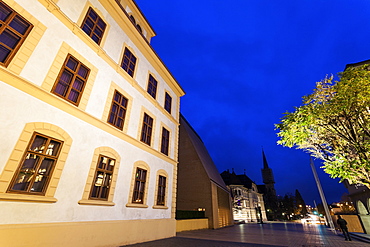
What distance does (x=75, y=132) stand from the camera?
309 inches

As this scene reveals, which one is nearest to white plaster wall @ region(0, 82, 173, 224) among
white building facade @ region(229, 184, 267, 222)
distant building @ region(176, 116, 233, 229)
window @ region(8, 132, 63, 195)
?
window @ region(8, 132, 63, 195)

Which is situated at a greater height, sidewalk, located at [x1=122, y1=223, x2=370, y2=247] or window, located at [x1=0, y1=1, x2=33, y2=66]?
window, located at [x1=0, y1=1, x2=33, y2=66]

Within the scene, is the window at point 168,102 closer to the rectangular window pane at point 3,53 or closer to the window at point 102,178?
the window at point 102,178

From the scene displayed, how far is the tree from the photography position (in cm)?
890

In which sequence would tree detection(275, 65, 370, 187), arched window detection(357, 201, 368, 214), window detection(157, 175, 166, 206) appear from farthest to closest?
1. arched window detection(357, 201, 368, 214)
2. window detection(157, 175, 166, 206)
3. tree detection(275, 65, 370, 187)

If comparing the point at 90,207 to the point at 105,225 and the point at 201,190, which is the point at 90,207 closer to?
the point at 105,225

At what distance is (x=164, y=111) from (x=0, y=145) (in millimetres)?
10901

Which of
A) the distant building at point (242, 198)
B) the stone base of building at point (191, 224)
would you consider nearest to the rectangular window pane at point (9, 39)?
the stone base of building at point (191, 224)

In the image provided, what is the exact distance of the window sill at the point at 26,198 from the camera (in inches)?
213

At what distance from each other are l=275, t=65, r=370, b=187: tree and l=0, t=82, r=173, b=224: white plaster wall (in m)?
10.0

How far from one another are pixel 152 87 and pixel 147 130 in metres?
3.92

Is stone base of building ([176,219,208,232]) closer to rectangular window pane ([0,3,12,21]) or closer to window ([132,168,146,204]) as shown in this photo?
window ([132,168,146,204])

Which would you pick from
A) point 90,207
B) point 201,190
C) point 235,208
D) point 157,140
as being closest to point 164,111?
point 157,140

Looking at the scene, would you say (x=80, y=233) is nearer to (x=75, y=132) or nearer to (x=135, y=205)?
(x=135, y=205)
